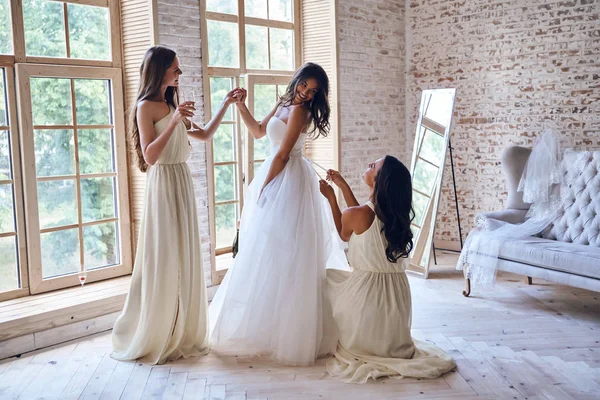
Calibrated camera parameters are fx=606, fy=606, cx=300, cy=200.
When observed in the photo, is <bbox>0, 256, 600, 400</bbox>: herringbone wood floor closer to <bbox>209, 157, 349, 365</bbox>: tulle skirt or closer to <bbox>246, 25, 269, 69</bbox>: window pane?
<bbox>209, 157, 349, 365</bbox>: tulle skirt

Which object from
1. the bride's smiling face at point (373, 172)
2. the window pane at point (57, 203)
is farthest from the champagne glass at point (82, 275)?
the bride's smiling face at point (373, 172)

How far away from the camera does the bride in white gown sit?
12.2ft

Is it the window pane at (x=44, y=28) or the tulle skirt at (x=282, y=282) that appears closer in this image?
the tulle skirt at (x=282, y=282)

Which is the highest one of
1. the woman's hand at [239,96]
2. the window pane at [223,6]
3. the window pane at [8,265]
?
the window pane at [223,6]

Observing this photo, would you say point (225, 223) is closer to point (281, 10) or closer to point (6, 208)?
point (6, 208)

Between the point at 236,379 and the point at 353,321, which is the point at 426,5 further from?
the point at 236,379

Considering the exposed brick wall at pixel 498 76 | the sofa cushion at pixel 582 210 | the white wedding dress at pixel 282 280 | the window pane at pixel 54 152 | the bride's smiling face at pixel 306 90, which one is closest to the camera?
the white wedding dress at pixel 282 280

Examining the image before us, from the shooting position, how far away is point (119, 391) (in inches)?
133

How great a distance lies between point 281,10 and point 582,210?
3.33 metres

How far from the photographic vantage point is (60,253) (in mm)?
4480

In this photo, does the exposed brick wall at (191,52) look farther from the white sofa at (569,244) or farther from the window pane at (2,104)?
the white sofa at (569,244)

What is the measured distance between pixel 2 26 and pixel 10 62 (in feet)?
0.79

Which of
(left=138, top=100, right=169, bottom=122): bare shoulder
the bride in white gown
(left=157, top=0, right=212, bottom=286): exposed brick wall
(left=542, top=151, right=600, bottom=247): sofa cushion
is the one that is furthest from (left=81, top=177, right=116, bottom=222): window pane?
(left=542, top=151, right=600, bottom=247): sofa cushion

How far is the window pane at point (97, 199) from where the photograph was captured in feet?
15.1
